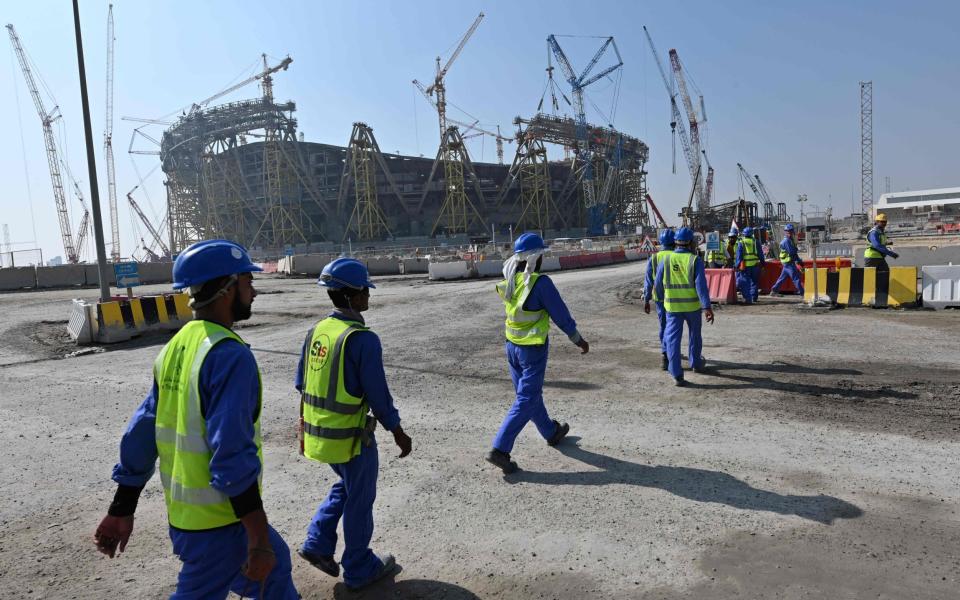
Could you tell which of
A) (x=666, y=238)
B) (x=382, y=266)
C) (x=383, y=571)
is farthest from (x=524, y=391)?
(x=382, y=266)

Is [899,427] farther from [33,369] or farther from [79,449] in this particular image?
[33,369]

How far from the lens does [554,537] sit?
3.47m

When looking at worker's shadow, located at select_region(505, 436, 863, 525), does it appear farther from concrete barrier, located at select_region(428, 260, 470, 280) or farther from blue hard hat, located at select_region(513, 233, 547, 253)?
concrete barrier, located at select_region(428, 260, 470, 280)

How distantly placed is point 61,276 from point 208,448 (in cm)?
→ 3067

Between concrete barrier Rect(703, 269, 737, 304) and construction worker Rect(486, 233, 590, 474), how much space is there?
10.7 meters

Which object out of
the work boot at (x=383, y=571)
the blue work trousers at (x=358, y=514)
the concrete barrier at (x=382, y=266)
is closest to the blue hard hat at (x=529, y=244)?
the blue work trousers at (x=358, y=514)

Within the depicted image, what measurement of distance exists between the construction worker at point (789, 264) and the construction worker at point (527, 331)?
1123 cm

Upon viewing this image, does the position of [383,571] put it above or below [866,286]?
below

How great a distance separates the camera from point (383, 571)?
311 cm

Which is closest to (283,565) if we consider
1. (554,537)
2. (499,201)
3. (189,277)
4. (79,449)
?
(189,277)

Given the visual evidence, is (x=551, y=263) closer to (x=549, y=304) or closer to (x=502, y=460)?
(x=549, y=304)

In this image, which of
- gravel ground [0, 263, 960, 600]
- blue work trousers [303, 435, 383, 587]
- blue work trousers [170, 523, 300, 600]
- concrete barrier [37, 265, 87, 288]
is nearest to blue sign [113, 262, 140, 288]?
gravel ground [0, 263, 960, 600]

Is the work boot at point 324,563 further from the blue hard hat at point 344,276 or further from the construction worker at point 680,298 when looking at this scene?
the construction worker at point 680,298

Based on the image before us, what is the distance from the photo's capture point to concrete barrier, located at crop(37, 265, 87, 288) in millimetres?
26047
